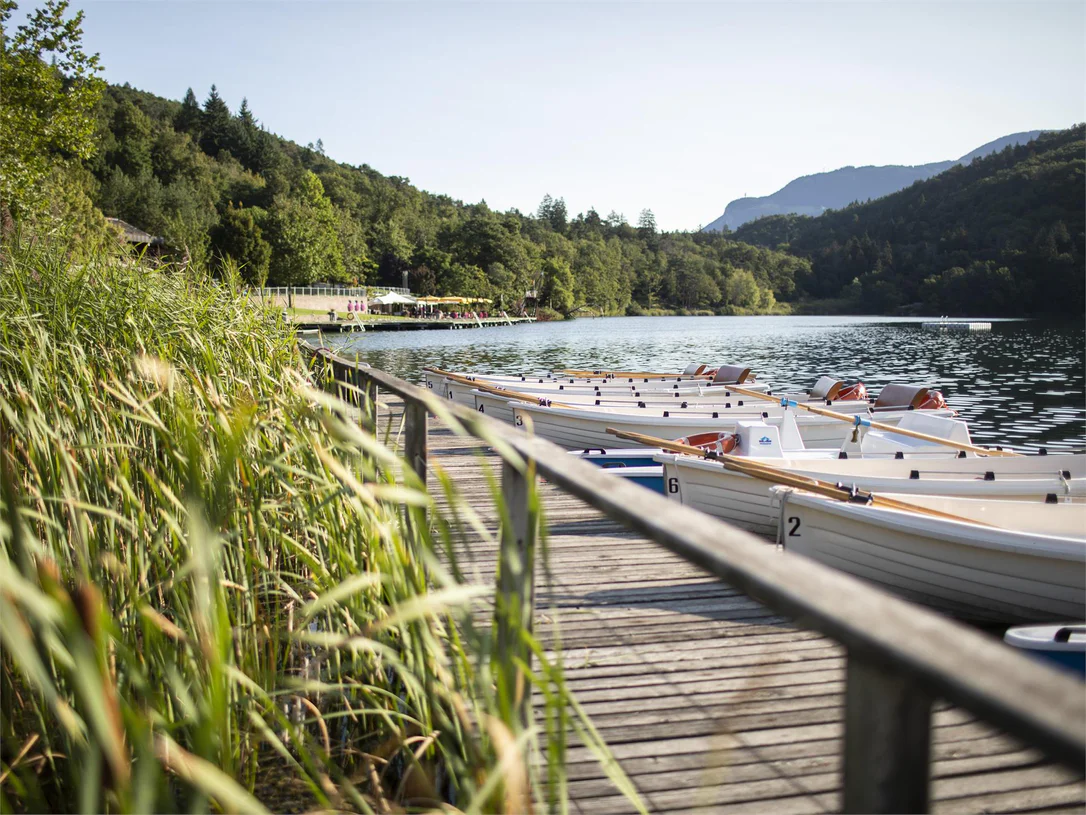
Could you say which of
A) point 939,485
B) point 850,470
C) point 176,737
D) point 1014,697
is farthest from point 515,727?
point 850,470

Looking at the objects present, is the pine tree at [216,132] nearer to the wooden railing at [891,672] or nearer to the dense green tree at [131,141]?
the dense green tree at [131,141]

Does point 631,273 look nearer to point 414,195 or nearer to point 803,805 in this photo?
point 414,195

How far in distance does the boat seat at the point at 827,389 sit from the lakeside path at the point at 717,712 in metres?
8.45

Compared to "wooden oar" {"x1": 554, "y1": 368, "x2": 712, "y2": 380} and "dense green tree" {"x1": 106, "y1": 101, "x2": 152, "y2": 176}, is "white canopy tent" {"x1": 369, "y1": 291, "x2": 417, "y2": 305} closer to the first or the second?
"dense green tree" {"x1": 106, "y1": 101, "x2": 152, "y2": 176}

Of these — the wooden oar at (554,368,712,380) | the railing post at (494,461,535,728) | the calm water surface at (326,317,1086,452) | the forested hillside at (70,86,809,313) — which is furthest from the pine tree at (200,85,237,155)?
the railing post at (494,461,535,728)

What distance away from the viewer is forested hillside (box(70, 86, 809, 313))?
62719mm

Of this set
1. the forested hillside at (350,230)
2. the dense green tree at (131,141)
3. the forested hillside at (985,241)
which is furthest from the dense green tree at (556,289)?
the dense green tree at (131,141)

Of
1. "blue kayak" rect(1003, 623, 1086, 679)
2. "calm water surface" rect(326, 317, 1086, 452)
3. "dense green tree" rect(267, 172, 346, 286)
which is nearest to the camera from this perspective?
"blue kayak" rect(1003, 623, 1086, 679)

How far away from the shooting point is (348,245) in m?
76.6

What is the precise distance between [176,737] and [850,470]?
552 centimetres

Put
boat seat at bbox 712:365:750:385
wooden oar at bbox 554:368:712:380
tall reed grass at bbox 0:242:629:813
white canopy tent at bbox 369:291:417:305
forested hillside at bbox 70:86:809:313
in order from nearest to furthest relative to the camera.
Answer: tall reed grass at bbox 0:242:629:813 < boat seat at bbox 712:365:750:385 < wooden oar at bbox 554:368:712:380 < forested hillside at bbox 70:86:809:313 < white canopy tent at bbox 369:291:417:305

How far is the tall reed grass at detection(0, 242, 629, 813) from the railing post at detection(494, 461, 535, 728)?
0.04 meters

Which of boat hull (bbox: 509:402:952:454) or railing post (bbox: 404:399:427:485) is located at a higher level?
railing post (bbox: 404:399:427:485)

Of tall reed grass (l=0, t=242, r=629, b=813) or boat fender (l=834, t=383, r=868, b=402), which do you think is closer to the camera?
tall reed grass (l=0, t=242, r=629, b=813)
